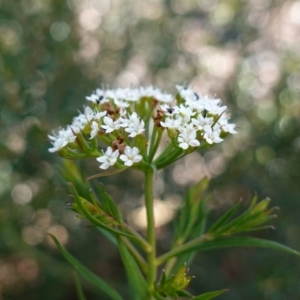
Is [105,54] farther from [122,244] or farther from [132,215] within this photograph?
[122,244]

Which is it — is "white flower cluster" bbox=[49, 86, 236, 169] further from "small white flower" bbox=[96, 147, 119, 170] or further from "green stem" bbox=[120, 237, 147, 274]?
"green stem" bbox=[120, 237, 147, 274]

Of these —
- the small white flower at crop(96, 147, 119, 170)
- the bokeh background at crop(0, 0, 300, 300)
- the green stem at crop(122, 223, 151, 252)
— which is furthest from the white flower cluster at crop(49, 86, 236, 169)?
the bokeh background at crop(0, 0, 300, 300)

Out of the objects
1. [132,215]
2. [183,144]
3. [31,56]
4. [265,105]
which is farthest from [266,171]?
[183,144]

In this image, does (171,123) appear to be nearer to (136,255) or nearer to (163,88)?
(136,255)

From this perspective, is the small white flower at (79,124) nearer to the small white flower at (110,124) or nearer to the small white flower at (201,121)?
the small white flower at (110,124)

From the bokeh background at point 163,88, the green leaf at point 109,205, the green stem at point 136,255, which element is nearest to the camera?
the green leaf at point 109,205

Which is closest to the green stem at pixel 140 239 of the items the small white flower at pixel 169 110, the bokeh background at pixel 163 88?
the small white flower at pixel 169 110
